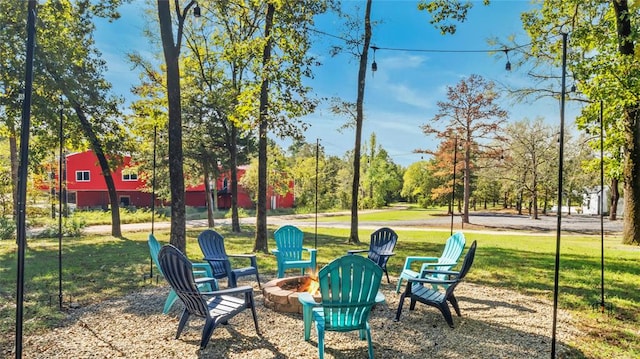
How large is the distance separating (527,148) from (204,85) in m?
20.1

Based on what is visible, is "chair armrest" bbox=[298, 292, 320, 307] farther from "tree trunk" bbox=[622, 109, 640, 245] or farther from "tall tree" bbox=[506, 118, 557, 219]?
"tall tree" bbox=[506, 118, 557, 219]

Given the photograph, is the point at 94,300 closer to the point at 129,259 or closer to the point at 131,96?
the point at 129,259

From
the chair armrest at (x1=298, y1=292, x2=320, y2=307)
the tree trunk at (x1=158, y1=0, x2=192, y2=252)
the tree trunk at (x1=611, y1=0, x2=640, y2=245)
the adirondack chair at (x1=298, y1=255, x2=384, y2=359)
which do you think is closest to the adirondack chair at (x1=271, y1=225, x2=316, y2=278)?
the tree trunk at (x1=158, y1=0, x2=192, y2=252)

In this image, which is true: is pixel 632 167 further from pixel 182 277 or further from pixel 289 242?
pixel 182 277

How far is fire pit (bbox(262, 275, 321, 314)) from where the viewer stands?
438 cm

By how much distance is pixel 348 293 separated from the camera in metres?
3.21

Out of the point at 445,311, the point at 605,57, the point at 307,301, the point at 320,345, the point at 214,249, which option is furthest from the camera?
the point at 605,57

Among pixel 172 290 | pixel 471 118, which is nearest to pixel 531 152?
pixel 471 118

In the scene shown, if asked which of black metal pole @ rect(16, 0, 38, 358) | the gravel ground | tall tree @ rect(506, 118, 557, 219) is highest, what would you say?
tall tree @ rect(506, 118, 557, 219)

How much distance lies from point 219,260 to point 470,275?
4.41 m

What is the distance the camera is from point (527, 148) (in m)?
24.1

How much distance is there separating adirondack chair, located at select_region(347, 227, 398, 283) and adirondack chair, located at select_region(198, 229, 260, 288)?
165 cm

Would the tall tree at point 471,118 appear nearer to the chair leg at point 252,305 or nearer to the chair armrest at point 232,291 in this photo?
the chair leg at point 252,305

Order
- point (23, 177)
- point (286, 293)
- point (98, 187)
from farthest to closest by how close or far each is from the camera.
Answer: point (98, 187), point (286, 293), point (23, 177)
